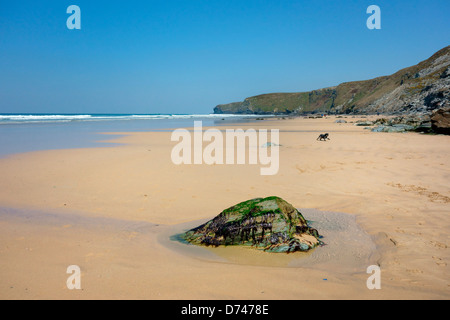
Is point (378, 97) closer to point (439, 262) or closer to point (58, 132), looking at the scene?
point (58, 132)

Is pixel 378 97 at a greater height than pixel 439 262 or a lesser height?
greater

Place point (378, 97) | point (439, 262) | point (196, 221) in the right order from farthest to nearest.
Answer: point (378, 97)
point (196, 221)
point (439, 262)

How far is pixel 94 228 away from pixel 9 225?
131cm

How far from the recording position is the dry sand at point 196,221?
2.74 metres

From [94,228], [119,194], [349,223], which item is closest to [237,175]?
[119,194]

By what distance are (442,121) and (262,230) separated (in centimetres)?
1655

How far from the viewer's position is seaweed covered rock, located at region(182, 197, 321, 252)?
3715 mm

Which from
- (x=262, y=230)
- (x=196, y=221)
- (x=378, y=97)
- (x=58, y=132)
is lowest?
(x=196, y=221)

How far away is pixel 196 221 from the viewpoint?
192 inches

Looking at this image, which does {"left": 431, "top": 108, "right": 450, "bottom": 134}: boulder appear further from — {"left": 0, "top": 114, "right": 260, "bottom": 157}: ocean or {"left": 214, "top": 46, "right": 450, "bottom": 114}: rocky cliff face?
{"left": 0, "top": 114, "right": 260, "bottom": 157}: ocean

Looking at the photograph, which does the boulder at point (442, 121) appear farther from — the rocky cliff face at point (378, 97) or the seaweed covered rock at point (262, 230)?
the seaweed covered rock at point (262, 230)

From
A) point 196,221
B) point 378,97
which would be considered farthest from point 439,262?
point 378,97

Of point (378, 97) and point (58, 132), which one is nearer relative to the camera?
point (58, 132)
